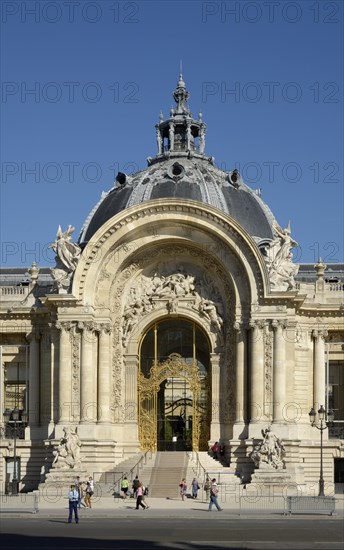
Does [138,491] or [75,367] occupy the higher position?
[75,367]

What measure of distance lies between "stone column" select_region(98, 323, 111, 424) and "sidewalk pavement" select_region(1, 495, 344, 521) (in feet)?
17.8

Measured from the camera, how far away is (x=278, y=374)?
174ft

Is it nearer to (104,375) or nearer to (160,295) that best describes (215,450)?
(104,375)

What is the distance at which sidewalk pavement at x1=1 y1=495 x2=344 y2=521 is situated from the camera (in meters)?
40.8

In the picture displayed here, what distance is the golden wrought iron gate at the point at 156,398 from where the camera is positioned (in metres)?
55.9

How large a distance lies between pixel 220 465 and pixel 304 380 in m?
5.99

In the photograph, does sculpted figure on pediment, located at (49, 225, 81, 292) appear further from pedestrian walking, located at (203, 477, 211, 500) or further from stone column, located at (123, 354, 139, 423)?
pedestrian walking, located at (203, 477, 211, 500)

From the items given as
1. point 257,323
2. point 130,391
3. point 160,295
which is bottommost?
point 130,391

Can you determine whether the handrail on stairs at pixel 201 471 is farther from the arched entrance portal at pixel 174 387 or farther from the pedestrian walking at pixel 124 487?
the pedestrian walking at pixel 124 487

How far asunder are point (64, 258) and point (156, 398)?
7.85 meters

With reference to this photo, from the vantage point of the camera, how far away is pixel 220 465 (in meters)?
53.3

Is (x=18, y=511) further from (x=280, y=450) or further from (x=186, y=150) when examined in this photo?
(x=186, y=150)

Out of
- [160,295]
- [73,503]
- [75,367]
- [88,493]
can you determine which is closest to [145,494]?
[88,493]

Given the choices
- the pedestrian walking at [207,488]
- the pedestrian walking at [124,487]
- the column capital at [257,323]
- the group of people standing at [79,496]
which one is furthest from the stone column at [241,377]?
the group of people standing at [79,496]
